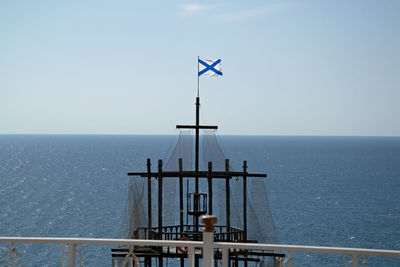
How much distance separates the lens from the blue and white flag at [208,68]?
17.5m

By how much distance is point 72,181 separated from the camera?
87.2 m

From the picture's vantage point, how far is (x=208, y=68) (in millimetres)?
17594

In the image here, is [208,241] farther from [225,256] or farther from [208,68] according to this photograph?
[208,68]

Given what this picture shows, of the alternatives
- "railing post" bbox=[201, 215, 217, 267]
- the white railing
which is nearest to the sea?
the white railing

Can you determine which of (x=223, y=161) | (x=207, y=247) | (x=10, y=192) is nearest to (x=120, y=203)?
(x=10, y=192)

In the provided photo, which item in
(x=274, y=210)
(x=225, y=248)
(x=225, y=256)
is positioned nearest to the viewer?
(x=225, y=248)

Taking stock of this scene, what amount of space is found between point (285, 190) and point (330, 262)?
41500 millimetres

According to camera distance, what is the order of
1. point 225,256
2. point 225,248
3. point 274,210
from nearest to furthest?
point 225,248
point 225,256
point 274,210

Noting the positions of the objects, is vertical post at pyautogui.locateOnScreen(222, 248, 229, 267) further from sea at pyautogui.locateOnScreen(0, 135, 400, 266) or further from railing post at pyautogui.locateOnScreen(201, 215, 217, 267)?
sea at pyautogui.locateOnScreen(0, 135, 400, 266)

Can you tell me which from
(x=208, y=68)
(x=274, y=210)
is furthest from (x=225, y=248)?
(x=274, y=210)

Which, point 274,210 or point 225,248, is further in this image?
point 274,210

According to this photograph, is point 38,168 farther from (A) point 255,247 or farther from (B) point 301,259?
(A) point 255,247

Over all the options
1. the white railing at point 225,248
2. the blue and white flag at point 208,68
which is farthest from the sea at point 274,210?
the white railing at point 225,248

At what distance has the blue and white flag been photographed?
17.5 metres
